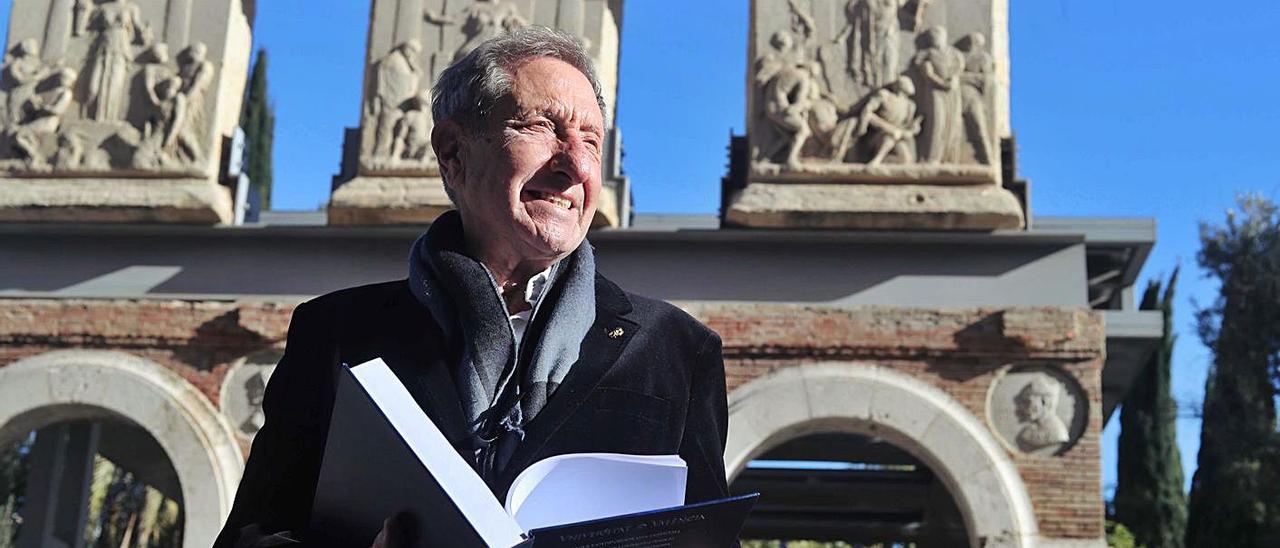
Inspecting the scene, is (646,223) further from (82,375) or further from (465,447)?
(465,447)

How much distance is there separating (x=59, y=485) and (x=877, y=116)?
278 inches

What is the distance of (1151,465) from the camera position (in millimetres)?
23906

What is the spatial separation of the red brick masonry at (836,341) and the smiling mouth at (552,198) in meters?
7.21

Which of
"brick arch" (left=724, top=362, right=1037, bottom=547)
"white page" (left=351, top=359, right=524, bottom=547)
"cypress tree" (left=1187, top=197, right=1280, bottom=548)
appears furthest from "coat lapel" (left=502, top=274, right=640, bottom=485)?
"cypress tree" (left=1187, top=197, right=1280, bottom=548)

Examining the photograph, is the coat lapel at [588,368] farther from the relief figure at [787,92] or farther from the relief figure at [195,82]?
the relief figure at [195,82]

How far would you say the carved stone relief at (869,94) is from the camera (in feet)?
31.2

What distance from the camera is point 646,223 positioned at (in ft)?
39.5

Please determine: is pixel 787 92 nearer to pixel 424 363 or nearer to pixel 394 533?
pixel 424 363

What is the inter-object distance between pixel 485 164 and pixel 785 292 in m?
7.62

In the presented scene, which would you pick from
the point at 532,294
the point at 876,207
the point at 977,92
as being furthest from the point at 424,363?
the point at 977,92

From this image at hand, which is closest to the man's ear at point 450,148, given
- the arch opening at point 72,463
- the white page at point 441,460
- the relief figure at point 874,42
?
the white page at point 441,460

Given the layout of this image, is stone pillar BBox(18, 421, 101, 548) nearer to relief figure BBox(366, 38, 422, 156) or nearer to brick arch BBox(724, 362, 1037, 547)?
relief figure BBox(366, 38, 422, 156)

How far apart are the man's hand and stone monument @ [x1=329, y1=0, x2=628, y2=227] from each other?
7.79 meters

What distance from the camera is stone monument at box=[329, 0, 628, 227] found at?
31.7 ft
